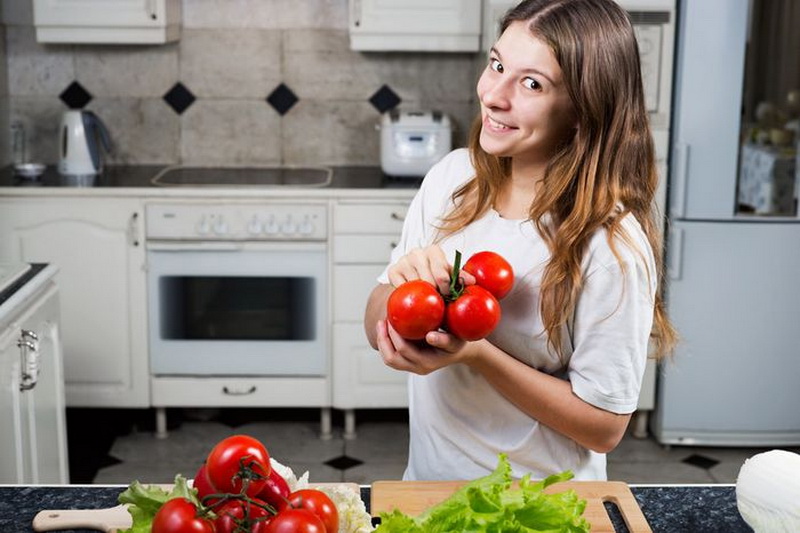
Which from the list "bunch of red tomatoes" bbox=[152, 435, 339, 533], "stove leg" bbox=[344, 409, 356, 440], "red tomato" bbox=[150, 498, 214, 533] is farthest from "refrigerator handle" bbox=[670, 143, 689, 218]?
"red tomato" bbox=[150, 498, 214, 533]

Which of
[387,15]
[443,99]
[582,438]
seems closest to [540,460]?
[582,438]

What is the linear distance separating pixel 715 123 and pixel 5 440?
2.28 metres

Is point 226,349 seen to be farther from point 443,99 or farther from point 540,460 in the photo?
point 540,460

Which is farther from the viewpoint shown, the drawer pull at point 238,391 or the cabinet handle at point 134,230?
the drawer pull at point 238,391

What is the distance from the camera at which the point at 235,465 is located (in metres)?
1.04

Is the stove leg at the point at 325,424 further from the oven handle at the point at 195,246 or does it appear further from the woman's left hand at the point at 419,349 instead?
the woman's left hand at the point at 419,349

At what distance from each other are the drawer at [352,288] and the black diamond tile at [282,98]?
79 centimetres

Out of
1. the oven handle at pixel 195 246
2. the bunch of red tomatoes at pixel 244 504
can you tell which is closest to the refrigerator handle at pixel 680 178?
the oven handle at pixel 195 246

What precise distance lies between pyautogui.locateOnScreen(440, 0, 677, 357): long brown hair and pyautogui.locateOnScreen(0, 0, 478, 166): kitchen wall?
2537 mm

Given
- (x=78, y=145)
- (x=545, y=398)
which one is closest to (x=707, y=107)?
(x=78, y=145)

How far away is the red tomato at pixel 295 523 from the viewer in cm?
96

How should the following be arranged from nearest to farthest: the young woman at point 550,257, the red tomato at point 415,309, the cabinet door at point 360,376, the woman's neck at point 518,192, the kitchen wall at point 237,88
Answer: the red tomato at point 415,309
the young woman at point 550,257
the woman's neck at point 518,192
the cabinet door at point 360,376
the kitchen wall at point 237,88

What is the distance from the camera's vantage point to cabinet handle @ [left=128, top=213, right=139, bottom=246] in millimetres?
3514

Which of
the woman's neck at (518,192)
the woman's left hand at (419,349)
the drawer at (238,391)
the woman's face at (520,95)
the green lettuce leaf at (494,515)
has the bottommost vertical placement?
the drawer at (238,391)
